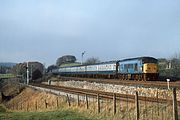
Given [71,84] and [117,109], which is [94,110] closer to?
[117,109]

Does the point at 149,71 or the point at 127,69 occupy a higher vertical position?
the point at 127,69

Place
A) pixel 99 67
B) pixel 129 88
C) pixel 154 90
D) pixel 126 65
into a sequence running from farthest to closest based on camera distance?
1. pixel 99 67
2. pixel 126 65
3. pixel 129 88
4. pixel 154 90

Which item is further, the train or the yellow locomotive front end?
the train

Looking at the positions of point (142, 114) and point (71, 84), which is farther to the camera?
point (71, 84)

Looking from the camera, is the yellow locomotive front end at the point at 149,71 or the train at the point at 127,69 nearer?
the yellow locomotive front end at the point at 149,71

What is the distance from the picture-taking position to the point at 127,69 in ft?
176

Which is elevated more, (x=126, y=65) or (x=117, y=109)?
(x=126, y=65)

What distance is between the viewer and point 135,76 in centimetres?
5016

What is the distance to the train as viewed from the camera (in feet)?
153

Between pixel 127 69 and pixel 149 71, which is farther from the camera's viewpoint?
pixel 127 69

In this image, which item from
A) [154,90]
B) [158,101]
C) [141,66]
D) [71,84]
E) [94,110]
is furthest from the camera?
[71,84]

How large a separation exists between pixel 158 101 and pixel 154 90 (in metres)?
9.29

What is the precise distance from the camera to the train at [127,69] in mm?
46625

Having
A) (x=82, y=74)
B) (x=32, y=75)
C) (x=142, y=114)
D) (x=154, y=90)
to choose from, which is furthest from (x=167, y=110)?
(x=32, y=75)
